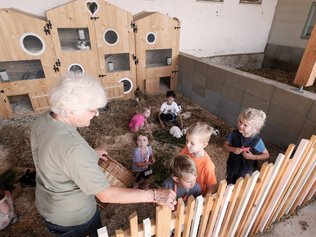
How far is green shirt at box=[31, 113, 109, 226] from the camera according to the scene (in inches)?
41.8

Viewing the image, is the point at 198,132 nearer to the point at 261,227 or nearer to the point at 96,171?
the point at 96,171

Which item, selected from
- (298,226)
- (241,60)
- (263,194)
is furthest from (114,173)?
(241,60)

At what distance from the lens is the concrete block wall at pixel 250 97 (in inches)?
113

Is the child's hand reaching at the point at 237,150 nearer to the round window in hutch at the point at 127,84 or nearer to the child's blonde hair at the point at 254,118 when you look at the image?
the child's blonde hair at the point at 254,118

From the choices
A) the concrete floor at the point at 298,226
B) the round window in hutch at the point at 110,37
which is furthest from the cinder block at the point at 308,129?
the round window in hutch at the point at 110,37

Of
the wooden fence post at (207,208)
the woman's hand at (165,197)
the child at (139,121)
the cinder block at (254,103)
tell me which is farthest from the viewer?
the child at (139,121)

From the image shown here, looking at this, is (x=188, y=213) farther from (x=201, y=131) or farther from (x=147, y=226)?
(x=201, y=131)

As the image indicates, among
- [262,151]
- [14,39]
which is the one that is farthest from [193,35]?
[262,151]

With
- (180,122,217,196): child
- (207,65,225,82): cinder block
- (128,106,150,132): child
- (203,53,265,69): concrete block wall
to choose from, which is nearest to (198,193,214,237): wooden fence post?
(180,122,217,196): child

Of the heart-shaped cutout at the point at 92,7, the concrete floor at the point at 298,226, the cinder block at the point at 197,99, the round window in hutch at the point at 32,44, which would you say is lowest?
the concrete floor at the point at 298,226

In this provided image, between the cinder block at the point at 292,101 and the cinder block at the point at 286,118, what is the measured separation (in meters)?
0.06

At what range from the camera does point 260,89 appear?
3.42 metres

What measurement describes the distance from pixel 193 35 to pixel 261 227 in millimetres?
5277

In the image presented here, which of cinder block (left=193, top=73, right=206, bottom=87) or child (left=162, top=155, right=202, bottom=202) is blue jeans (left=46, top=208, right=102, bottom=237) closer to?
child (left=162, top=155, right=202, bottom=202)
